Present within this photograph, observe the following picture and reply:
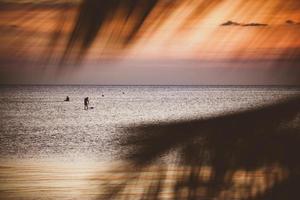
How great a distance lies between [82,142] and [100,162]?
961cm

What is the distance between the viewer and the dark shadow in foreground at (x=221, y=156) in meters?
0.74

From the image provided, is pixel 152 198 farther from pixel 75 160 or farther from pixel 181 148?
pixel 75 160

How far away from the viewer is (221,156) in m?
0.79

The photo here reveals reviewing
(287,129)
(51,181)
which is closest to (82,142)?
(51,181)

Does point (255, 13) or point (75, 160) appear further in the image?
point (75, 160)

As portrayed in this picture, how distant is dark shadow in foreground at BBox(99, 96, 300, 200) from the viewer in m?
0.74

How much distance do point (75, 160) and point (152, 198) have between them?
17642 mm

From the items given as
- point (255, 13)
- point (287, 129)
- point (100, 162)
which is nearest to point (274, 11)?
point (255, 13)

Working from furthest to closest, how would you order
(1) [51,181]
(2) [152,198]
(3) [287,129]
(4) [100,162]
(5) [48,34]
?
(4) [100,162] → (1) [51,181] → (3) [287,129] → (2) [152,198] → (5) [48,34]

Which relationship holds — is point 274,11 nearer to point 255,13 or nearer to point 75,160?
point 255,13

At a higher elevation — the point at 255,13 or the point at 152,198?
the point at 255,13

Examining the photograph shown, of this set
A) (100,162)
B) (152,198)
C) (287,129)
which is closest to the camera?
(152,198)

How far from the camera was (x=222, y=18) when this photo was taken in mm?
727

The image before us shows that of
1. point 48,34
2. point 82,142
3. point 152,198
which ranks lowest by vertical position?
point 82,142
